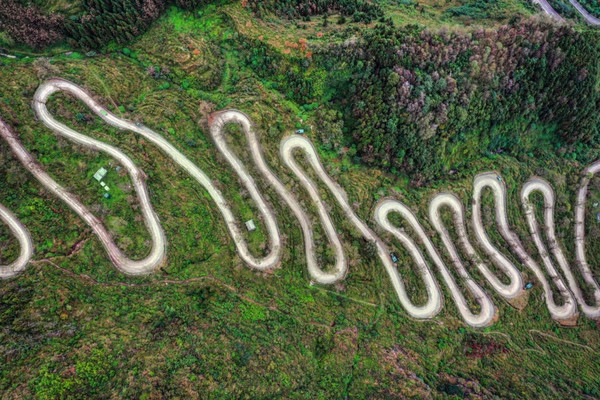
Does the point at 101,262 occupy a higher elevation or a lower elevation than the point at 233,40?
lower

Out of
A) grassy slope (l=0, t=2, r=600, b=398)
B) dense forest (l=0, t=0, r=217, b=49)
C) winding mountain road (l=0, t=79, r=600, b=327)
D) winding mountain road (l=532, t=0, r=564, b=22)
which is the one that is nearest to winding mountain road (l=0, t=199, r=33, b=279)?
winding mountain road (l=0, t=79, r=600, b=327)

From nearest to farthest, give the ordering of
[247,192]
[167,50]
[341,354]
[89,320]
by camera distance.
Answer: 1. [89,320]
2. [341,354]
3. [247,192]
4. [167,50]

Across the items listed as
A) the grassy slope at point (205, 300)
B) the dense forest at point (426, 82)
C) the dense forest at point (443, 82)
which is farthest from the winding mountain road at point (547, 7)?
the grassy slope at point (205, 300)

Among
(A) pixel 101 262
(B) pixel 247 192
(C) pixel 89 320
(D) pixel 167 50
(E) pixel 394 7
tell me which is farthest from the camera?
(E) pixel 394 7

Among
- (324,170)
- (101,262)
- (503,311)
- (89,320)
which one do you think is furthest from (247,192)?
(503,311)

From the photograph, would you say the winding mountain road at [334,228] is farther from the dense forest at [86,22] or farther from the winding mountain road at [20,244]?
the dense forest at [86,22]

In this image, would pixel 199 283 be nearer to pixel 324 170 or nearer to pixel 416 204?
Answer: pixel 324 170

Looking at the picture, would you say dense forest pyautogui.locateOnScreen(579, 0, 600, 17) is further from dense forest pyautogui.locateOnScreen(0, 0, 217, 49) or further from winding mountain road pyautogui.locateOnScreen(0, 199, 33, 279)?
winding mountain road pyautogui.locateOnScreen(0, 199, 33, 279)
